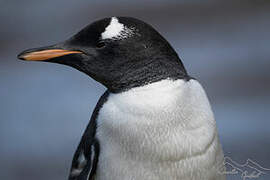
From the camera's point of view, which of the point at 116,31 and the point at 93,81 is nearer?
the point at 116,31

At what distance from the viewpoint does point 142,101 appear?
662mm

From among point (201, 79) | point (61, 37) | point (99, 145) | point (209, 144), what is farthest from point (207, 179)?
point (61, 37)

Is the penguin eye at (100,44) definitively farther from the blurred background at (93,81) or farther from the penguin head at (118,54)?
the blurred background at (93,81)

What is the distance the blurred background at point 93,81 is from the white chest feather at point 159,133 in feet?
2.58

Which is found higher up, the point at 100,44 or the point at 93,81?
the point at 100,44

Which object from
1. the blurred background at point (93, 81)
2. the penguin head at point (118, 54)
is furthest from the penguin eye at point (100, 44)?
the blurred background at point (93, 81)

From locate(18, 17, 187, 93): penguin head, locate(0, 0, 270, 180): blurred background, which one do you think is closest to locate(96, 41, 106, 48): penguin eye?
locate(18, 17, 187, 93): penguin head

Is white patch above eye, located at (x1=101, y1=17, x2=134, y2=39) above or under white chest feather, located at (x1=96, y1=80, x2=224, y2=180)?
above

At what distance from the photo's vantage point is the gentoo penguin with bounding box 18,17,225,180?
651 mm

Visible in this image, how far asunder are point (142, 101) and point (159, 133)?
0.05 meters

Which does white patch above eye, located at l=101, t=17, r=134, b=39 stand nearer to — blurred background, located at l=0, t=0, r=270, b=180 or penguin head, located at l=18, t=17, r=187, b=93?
penguin head, located at l=18, t=17, r=187, b=93

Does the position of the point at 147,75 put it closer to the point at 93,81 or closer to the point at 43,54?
the point at 43,54

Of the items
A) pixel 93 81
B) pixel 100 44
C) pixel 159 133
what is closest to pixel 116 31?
pixel 100 44

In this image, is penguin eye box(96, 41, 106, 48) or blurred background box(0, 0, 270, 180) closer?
penguin eye box(96, 41, 106, 48)
